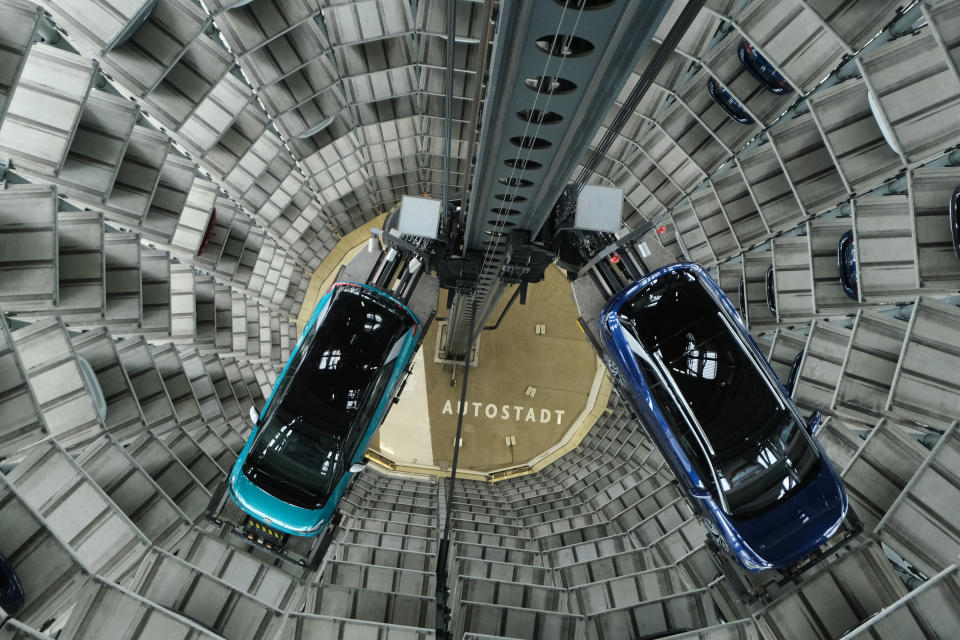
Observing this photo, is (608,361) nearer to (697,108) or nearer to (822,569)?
(822,569)

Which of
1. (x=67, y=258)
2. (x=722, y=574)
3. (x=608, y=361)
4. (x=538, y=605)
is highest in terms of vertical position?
(x=67, y=258)

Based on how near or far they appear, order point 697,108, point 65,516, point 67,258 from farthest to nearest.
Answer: point 697,108
point 67,258
point 65,516

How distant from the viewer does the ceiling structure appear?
5.86m

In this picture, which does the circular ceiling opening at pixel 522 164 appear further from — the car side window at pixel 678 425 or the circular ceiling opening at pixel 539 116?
the car side window at pixel 678 425

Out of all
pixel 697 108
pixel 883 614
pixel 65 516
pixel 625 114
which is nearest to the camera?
pixel 625 114

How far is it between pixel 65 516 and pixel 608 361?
26.6 ft

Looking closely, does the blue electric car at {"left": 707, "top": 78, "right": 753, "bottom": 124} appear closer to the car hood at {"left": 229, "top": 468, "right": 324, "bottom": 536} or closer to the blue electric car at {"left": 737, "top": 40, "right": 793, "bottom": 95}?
the blue electric car at {"left": 737, "top": 40, "right": 793, "bottom": 95}

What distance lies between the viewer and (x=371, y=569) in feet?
24.9

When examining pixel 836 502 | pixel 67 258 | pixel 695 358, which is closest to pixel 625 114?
pixel 695 358

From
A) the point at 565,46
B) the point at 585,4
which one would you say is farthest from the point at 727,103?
the point at 585,4

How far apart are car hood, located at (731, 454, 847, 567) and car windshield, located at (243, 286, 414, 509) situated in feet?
19.1

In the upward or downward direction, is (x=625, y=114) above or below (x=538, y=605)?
above

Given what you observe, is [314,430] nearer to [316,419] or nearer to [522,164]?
[316,419]

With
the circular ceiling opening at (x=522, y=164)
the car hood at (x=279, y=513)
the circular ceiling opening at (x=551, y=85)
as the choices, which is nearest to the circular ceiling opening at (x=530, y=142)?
the circular ceiling opening at (x=522, y=164)
